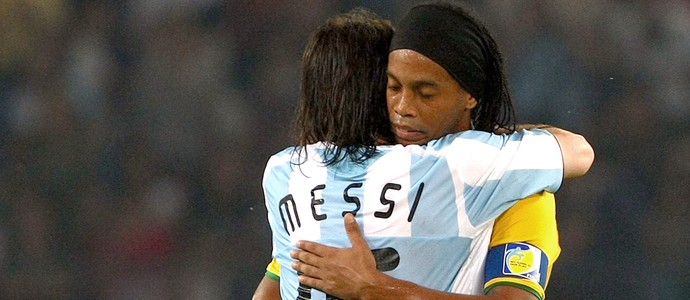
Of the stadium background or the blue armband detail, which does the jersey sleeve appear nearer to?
the blue armband detail

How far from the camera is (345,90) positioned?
6.06 feet

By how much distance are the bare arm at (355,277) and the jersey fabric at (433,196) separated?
2 centimetres

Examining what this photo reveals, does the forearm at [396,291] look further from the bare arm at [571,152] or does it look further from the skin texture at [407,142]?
the bare arm at [571,152]

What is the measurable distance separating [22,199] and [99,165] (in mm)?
244

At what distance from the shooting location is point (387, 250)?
1726 mm

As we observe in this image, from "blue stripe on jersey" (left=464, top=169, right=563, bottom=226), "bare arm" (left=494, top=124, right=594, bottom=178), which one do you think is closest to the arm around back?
"bare arm" (left=494, top=124, right=594, bottom=178)

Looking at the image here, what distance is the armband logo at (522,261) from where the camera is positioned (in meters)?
1.72

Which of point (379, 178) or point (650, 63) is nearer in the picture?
point (379, 178)

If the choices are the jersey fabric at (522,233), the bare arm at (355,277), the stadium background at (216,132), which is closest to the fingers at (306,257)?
the bare arm at (355,277)

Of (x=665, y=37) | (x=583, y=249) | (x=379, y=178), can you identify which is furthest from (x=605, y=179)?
(x=379, y=178)

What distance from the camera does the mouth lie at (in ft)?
6.00

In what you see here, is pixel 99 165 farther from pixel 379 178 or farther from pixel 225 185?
pixel 379 178

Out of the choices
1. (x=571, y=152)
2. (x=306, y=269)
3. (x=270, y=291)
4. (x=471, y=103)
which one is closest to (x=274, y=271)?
(x=270, y=291)

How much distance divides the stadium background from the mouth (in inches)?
39.4
